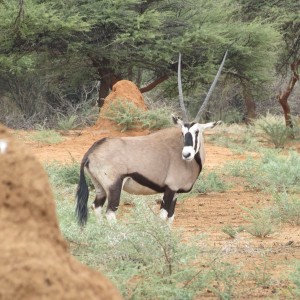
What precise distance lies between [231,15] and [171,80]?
8.63 feet

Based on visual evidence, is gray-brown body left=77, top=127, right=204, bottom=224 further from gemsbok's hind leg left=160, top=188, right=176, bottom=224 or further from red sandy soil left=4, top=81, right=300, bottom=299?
red sandy soil left=4, top=81, right=300, bottom=299

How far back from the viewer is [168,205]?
9.16 metres

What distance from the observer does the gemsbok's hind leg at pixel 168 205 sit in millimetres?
9087

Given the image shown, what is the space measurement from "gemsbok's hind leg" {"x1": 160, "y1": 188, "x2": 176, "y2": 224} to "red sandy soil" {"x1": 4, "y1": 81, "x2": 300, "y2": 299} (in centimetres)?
23

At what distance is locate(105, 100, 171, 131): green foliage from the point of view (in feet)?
62.5

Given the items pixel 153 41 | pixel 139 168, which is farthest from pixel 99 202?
pixel 153 41

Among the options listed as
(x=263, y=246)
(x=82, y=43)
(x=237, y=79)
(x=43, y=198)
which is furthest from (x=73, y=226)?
(x=237, y=79)

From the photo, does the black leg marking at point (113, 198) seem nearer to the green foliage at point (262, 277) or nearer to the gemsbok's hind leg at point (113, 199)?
the gemsbok's hind leg at point (113, 199)

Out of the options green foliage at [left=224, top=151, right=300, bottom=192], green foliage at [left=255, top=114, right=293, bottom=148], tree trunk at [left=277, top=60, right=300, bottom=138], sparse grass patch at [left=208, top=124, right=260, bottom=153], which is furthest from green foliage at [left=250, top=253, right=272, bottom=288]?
green foliage at [left=255, top=114, right=293, bottom=148]

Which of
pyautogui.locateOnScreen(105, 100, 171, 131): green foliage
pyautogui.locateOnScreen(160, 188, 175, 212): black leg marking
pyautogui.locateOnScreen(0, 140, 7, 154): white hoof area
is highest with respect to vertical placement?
pyautogui.locateOnScreen(0, 140, 7, 154): white hoof area

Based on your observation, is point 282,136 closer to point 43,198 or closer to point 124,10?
point 124,10

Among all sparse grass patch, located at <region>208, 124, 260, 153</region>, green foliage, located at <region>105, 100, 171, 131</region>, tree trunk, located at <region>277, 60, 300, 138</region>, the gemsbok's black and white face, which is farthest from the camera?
tree trunk, located at <region>277, 60, 300, 138</region>

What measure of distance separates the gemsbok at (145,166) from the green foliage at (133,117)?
9108mm

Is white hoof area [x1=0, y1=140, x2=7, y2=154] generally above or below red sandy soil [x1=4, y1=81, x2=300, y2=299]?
above
